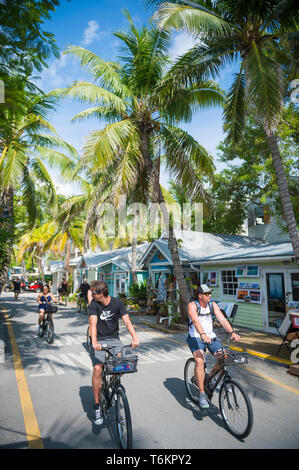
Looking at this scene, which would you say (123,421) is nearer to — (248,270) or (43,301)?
(43,301)

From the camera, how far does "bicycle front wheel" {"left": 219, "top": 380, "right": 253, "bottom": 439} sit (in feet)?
12.1

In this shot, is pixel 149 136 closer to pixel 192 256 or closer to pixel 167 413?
pixel 192 256

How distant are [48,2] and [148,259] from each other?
1747 cm

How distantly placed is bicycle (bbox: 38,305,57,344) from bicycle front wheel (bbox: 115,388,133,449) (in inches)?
260

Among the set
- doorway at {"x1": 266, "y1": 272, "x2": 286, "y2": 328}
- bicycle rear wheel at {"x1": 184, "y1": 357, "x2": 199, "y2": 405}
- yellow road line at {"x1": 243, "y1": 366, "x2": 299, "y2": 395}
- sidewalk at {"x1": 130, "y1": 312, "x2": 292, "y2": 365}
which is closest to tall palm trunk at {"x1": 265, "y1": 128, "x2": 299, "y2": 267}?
sidewalk at {"x1": 130, "y1": 312, "x2": 292, "y2": 365}

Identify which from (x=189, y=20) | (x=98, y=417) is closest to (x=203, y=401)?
(x=98, y=417)

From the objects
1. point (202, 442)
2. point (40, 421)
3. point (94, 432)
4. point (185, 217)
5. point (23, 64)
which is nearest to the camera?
point (202, 442)

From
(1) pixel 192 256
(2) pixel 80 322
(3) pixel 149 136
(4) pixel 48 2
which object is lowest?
(2) pixel 80 322

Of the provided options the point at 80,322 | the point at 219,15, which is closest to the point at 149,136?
the point at 219,15

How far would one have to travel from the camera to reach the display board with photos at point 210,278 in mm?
15432

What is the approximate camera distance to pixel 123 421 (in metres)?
3.61

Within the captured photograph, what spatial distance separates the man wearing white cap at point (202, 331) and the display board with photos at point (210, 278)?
10.8 metres

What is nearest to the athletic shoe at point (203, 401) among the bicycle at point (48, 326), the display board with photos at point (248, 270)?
the bicycle at point (48, 326)

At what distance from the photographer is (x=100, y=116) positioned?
14.6m
